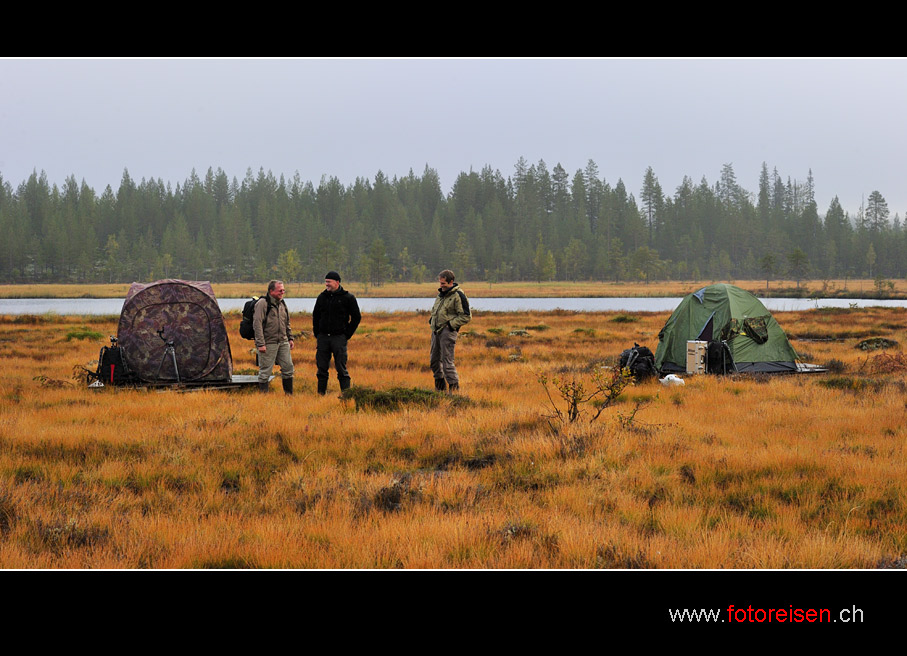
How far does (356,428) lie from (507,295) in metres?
80.0

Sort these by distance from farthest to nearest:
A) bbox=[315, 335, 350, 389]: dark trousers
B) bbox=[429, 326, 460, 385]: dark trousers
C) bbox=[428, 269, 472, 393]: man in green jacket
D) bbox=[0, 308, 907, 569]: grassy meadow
→ 1. bbox=[315, 335, 350, 389]: dark trousers
2. bbox=[429, 326, 460, 385]: dark trousers
3. bbox=[428, 269, 472, 393]: man in green jacket
4. bbox=[0, 308, 907, 569]: grassy meadow

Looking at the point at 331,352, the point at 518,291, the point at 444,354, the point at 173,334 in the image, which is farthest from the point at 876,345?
the point at 518,291

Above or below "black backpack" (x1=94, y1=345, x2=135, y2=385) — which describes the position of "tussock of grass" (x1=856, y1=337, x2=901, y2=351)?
below

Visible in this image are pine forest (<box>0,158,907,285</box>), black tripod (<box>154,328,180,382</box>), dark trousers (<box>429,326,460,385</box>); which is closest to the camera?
dark trousers (<box>429,326,460,385</box>)

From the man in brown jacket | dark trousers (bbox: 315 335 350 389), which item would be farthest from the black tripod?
dark trousers (bbox: 315 335 350 389)

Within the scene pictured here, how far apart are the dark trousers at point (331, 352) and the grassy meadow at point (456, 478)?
0.65 m

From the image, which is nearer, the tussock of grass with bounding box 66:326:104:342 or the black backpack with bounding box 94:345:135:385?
the black backpack with bounding box 94:345:135:385

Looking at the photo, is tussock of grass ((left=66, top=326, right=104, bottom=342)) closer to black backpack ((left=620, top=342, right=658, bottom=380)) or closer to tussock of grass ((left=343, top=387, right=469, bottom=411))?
tussock of grass ((left=343, top=387, right=469, bottom=411))

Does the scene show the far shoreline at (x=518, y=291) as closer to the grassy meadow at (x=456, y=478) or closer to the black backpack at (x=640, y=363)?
the black backpack at (x=640, y=363)

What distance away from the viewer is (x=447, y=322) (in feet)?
36.2

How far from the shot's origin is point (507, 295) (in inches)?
3469

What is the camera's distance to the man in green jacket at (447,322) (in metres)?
11.0

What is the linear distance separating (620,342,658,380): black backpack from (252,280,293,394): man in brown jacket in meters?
6.95

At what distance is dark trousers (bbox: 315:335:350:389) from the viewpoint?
11.6 meters
